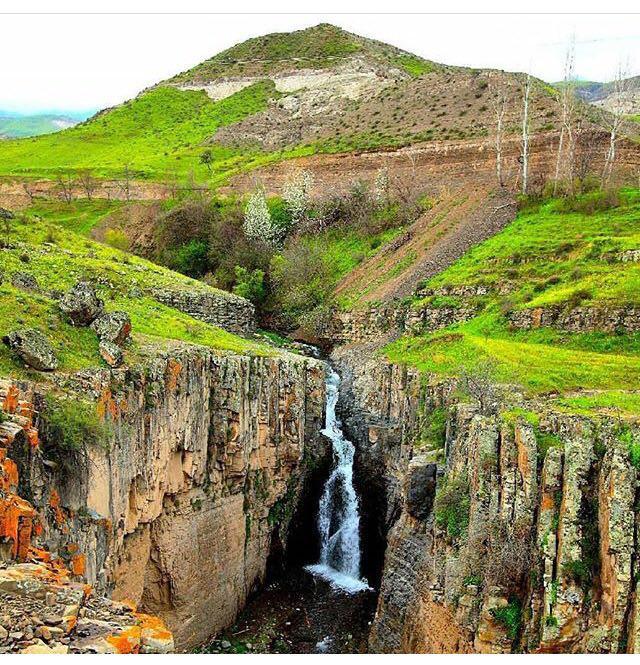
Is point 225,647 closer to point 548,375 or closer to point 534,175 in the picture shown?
point 548,375

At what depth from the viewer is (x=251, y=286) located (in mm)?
50188

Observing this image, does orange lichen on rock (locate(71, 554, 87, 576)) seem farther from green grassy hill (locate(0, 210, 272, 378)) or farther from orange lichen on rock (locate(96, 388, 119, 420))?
green grassy hill (locate(0, 210, 272, 378))

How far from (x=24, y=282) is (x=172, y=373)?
5.76m

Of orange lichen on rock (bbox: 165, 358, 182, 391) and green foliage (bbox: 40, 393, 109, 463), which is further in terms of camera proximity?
orange lichen on rock (bbox: 165, 358, 182, 391)

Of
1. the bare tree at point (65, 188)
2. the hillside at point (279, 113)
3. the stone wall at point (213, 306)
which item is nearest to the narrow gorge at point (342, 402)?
the stone wall at point (213, 306)

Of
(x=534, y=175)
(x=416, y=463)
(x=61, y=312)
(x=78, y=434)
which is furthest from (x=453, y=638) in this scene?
(x=534, y=175)

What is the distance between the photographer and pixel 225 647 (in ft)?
93.2

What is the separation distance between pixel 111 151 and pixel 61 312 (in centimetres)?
6971

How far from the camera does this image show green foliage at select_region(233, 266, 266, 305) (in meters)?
49.6

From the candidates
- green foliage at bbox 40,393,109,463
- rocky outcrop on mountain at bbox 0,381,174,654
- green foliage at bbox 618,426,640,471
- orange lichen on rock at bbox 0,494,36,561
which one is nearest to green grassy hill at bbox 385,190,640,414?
green foliage at bbox 618,426,640,471

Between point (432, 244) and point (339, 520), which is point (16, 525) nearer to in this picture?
point (339, 520)

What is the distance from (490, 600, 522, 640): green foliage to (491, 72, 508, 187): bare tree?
119ft

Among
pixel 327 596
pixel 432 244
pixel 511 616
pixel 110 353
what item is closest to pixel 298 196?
pixel 432 244

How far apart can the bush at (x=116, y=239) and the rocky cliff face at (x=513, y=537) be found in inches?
1240
